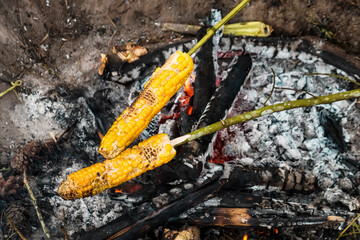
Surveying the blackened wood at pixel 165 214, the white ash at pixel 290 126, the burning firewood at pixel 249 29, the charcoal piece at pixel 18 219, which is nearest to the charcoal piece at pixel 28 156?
the charcoal piece at pixel 18 219

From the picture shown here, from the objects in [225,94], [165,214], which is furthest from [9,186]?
[225,94]

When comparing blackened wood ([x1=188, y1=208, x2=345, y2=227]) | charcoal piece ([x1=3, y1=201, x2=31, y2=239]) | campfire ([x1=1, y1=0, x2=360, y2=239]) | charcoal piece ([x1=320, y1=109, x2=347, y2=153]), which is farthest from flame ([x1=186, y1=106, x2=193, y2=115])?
charcoal piece ([x1=3, y1=201, x2=31, y2=239])

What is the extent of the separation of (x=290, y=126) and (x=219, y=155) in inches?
33.3

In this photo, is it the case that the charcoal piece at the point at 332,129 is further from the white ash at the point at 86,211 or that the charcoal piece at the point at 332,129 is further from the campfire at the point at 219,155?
the white ash at the point at 86,211

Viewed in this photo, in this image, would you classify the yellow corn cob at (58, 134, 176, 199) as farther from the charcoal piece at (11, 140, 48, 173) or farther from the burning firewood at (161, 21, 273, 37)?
the burning firewood at (161, 21, 273, 37)

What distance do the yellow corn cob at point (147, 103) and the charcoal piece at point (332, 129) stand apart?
1.66 m

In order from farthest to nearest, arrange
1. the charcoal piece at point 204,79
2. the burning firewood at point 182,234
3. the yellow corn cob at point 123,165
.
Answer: the charcoal piece at point 204,79, the burning firewood at point 182,234, the yellow corn cob at point 123,165

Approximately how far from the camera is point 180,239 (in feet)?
6.94

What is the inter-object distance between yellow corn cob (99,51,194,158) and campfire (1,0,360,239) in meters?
0.61

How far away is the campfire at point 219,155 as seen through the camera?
2301 millimetres

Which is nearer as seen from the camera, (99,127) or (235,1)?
(99,127)

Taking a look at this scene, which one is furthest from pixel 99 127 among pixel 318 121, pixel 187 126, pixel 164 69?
pixel 318 121

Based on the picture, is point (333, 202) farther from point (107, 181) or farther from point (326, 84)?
point (107, 181)

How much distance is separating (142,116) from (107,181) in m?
0.56
